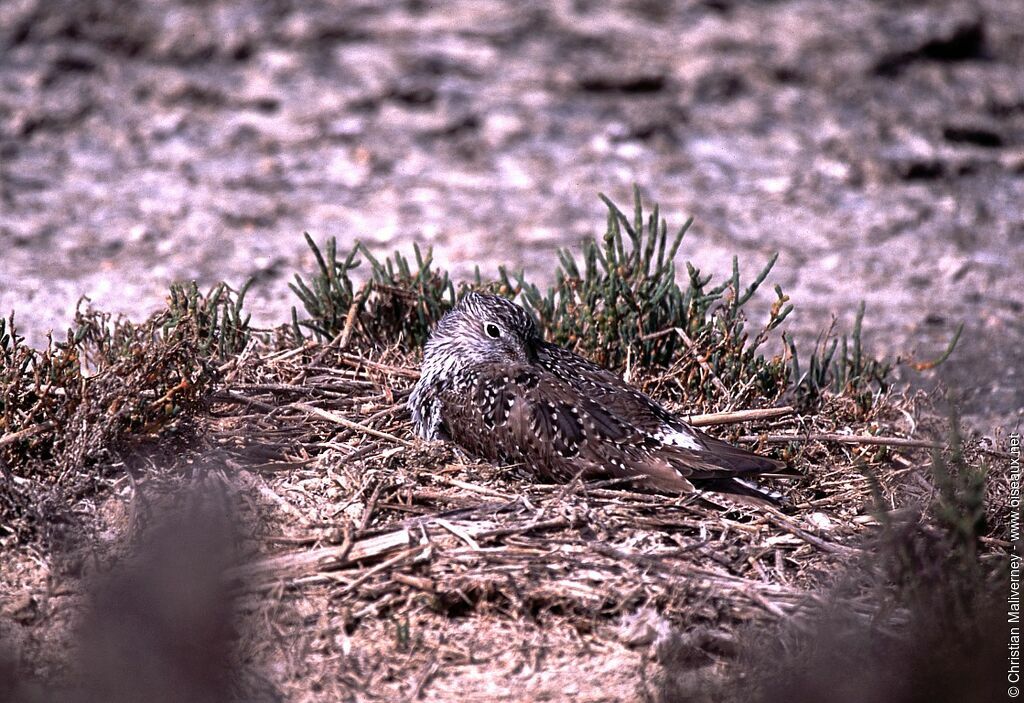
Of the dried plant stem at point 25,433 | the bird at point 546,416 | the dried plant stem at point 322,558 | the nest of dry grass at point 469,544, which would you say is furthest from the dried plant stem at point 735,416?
the dried plant stem at point 25,433

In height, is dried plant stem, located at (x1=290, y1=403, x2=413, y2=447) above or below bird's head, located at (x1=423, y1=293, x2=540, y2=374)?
below

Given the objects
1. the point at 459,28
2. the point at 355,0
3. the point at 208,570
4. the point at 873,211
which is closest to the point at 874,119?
the point at 873,211

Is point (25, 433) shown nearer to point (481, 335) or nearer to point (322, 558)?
point (322, 558)

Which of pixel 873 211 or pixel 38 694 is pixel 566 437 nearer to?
pixel 38 694

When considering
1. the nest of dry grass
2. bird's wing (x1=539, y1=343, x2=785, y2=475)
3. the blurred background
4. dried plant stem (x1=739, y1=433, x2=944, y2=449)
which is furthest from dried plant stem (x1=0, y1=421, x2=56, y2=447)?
dried plant stem (x1=739, y1=433, x2=944, y2=449)

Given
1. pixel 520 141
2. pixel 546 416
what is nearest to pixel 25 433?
pixel 546 416

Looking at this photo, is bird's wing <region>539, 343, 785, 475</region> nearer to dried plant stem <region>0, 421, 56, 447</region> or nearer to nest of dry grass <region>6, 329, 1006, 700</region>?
nest of dry grass <region>6, 329, 1006, 700</region>

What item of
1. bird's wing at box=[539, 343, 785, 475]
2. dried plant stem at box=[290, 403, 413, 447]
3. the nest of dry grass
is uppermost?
bird's wing at box=[539, 343, 785, 475]
